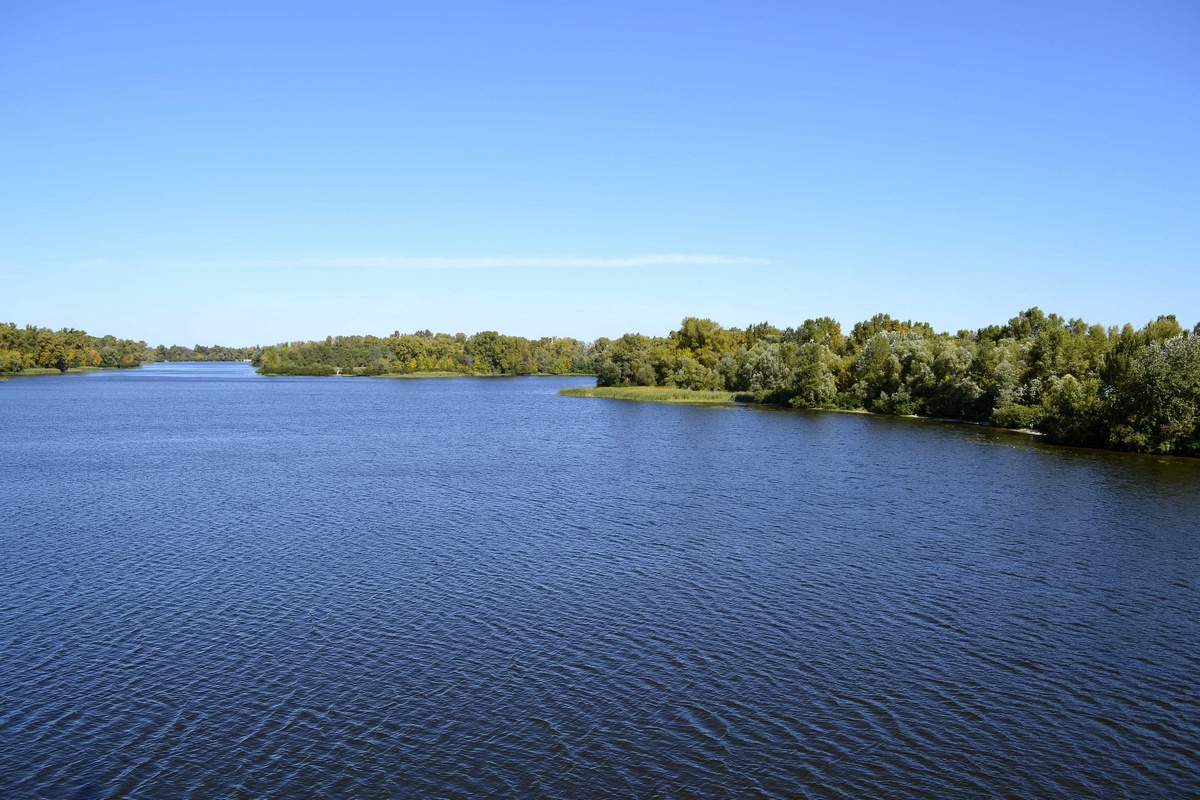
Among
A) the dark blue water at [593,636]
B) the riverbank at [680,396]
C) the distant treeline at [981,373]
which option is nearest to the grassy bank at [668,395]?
the riverbank at [680,396]

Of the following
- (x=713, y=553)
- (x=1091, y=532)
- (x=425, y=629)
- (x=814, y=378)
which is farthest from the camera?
(x=814, y=378)

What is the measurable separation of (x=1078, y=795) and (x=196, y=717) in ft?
63.1

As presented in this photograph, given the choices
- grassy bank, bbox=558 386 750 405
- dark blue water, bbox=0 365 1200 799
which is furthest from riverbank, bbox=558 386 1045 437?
dark blue water, bbox=0 365 1200 799

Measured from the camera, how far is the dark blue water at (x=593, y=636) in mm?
16906

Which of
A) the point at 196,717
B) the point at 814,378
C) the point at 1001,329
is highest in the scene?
the point at 1001,329

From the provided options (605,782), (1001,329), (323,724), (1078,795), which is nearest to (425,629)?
(323,724)

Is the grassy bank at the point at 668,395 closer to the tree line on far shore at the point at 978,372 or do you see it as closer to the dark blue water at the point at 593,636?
the tree line on far shore at the point at 978,372

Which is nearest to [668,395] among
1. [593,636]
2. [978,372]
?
[978,372]

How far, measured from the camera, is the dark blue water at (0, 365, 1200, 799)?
55.5ft

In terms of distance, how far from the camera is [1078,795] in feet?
52.7

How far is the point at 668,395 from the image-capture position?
128250 millimetres

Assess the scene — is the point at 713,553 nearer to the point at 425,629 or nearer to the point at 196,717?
the point at 425,629

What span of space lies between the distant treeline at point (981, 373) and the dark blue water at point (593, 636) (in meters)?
16.8

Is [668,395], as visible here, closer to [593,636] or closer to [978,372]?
[978,372]
